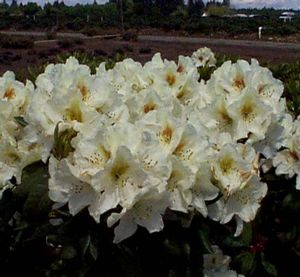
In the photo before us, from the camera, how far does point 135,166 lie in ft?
5.94

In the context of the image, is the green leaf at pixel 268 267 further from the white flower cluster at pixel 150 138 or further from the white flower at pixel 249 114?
the white flower at pixel 249 114

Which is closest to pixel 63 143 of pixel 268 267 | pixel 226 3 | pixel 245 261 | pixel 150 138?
pixel 150 138

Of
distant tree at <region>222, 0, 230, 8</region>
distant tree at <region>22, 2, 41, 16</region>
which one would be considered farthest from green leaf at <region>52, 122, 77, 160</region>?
distant tree at <region>222, 0, 230, 8</region>

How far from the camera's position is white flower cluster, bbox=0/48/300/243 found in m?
1.86

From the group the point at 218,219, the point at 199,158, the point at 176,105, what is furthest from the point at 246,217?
the point at 176,105

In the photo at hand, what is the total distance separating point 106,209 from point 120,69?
102 centimetres

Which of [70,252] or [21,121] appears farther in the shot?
[21,121]

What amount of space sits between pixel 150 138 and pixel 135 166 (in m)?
0.11

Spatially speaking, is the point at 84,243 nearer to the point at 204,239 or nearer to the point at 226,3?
the point at 204,239

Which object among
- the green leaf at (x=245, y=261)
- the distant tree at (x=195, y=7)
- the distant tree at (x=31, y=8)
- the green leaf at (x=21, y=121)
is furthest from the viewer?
the distant tree at (x=195, y=7)

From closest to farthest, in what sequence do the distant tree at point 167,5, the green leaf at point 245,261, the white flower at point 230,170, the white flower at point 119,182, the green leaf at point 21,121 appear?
the white flower at point 119,182, the white flower at point 230,170, the green leaf at point 21,121, the green leaf at point 245,261, the distant tree at point 167,5

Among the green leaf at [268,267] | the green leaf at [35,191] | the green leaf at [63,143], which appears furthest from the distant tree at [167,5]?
the green leaf at [63,143]

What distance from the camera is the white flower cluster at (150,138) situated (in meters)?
1.86

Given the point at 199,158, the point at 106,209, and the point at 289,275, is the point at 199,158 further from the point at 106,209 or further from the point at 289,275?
the point at 289,275
